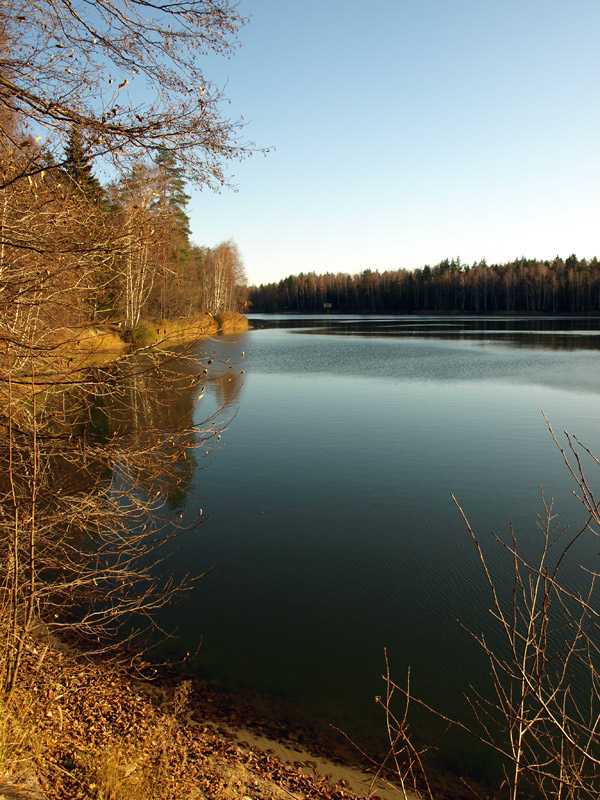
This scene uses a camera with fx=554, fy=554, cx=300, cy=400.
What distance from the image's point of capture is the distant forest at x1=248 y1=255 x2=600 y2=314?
3120 inches

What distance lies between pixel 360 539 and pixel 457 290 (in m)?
88.3

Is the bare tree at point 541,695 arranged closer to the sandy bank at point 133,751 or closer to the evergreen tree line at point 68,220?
the sandy bank at point 133,751

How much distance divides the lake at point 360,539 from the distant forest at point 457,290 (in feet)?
226

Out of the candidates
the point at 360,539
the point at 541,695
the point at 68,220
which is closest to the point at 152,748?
the point at 541,695

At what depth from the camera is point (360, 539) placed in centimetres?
789

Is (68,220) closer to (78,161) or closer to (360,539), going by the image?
(78,161)

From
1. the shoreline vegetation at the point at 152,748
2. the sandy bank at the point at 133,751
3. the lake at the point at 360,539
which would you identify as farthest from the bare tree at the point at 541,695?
the sandy bank at the point at 133,751

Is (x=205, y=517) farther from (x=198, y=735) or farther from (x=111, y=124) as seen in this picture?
(x=111, y=124)

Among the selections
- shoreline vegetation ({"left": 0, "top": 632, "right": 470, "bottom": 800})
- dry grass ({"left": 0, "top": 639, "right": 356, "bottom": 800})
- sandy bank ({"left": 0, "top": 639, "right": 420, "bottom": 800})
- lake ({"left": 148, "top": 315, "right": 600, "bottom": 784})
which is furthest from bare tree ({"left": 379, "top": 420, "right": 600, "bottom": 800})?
dry grass ({"left": 0, "top": 639, "right": 356, "bottom": 800})

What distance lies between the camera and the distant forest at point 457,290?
79250 mm

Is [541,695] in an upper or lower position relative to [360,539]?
upper

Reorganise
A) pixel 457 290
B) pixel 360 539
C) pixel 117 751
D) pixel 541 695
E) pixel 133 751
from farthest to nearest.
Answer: pixel 457 290, pixel 360 539, pixel 133 751, pixel 117 751, pixel 541 695

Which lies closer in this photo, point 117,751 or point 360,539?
point 117,751

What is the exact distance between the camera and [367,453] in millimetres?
11992
